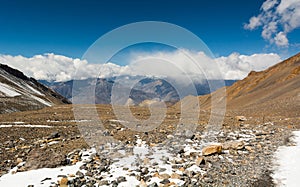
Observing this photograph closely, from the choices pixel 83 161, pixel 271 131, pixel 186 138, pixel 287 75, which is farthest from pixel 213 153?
pixel 287 75

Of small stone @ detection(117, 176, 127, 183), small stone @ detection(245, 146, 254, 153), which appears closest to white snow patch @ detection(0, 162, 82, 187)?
small stone @ detection(117, 176, 127, 183)

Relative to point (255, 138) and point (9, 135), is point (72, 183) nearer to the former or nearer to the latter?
point (9, 135)

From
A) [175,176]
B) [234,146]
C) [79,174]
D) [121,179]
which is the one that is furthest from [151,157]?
[234,146]

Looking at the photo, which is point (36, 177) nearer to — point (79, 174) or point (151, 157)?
point (79, 174)

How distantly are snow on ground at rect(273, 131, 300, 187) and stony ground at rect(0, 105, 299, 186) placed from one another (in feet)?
1.50

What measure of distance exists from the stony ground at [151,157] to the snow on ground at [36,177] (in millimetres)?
430

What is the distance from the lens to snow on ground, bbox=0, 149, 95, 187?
39.1 feet

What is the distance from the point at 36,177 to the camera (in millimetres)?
12547

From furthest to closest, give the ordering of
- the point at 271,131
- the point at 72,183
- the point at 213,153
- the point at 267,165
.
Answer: the point at 271,131 → the point at 213,153 → the point at 267,165 → the point at 72,183

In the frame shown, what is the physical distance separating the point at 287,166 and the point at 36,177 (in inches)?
550

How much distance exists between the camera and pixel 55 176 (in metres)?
12.6

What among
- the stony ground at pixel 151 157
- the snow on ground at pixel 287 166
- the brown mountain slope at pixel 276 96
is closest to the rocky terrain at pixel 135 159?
the stony ground at pixel 151 157

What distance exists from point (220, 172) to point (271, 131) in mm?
13459

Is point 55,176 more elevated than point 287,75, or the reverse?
point 287,75
